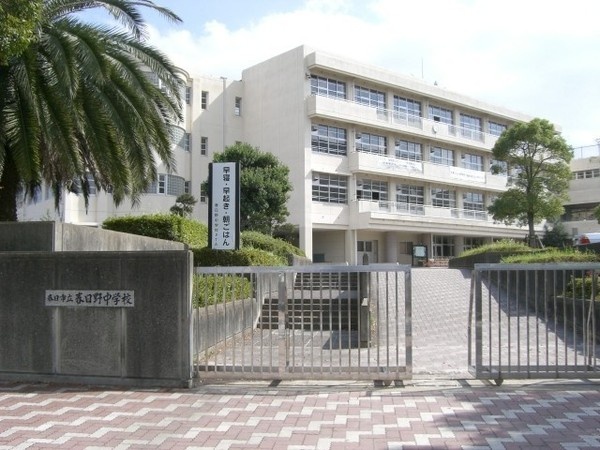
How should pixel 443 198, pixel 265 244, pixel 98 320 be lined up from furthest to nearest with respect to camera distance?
pixel 443 198
pixel 265 244
pixel 98 320

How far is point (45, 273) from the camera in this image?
292 inches

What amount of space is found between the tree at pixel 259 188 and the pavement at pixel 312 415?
73.4 feet

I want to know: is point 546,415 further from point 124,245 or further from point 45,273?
point 124,245

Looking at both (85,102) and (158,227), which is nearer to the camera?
(85,102)

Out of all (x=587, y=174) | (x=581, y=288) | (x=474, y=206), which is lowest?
(x=581, y=288)

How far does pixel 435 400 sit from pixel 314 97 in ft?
108

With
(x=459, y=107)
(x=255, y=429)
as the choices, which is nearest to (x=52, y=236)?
(x=255, y=429)

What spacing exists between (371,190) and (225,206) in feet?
105

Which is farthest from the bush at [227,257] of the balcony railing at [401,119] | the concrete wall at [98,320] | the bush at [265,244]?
the balcony railing at [401,119]

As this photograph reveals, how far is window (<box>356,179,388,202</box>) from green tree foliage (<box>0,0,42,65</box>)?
3459cm

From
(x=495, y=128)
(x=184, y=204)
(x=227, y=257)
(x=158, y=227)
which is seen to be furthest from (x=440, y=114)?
(x=227, y=257)

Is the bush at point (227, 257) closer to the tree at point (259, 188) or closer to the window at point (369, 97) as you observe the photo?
the tree at point (259, 188)

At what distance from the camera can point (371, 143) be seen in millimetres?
42188

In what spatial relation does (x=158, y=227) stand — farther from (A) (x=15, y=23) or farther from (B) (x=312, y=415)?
(B) (x=312, y=415)
